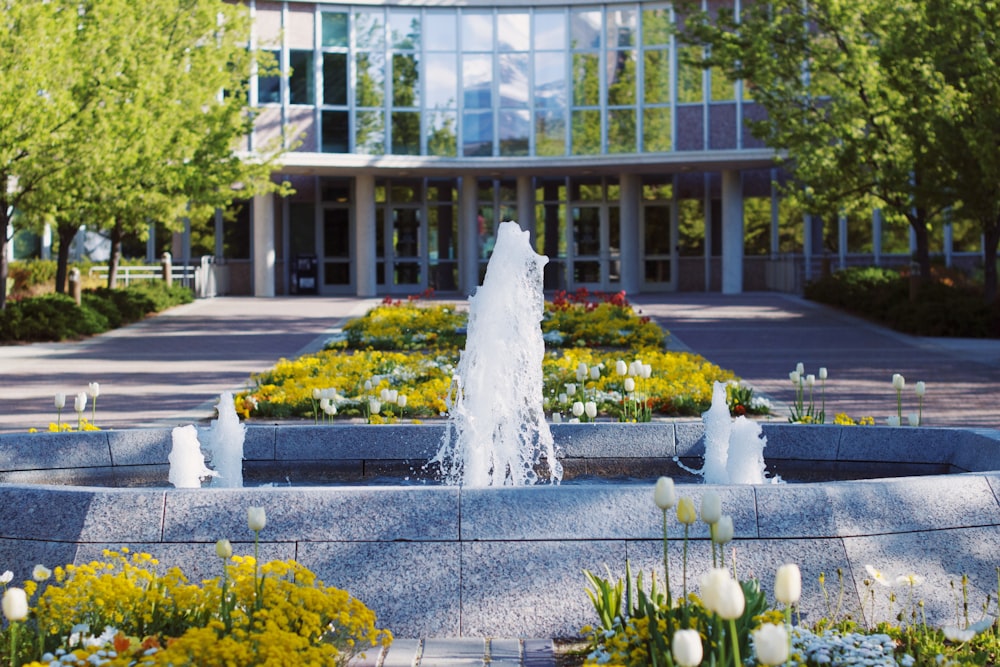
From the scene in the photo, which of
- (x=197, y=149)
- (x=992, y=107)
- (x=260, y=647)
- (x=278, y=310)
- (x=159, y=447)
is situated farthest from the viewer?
(x=278, y=310)

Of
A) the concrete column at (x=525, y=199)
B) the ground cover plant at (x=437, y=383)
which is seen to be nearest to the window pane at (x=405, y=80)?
the concrete column at (x=525, y=199)

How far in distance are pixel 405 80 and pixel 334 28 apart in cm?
241

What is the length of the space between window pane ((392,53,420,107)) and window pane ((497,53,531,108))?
238cm

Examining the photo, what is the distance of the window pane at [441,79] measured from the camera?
127ft

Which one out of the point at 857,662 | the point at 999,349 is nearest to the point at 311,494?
the point at 857,662

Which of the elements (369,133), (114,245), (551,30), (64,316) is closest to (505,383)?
(64,316)

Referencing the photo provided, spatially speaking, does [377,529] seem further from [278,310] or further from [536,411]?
[278,310]

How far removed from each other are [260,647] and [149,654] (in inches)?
15.5

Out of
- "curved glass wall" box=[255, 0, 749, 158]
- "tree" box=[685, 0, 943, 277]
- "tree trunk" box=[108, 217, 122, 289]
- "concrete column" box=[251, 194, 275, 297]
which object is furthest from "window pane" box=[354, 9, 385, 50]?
"tree" box=[685, 0, 943, 277]

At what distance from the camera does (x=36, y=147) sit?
2052cm

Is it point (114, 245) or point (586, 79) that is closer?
point (114, 245)

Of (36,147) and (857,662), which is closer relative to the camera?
(857,662)

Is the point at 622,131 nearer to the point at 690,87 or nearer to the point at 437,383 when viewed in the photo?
the point at 690,87

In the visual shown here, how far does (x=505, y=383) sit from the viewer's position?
27.2ft
